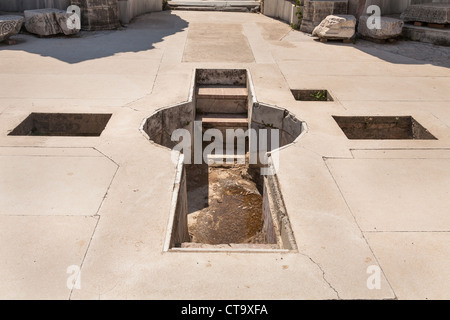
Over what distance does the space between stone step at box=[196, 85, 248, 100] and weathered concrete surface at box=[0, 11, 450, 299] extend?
38 cm

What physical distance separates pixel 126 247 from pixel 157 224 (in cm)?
41

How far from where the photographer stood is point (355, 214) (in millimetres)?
4168

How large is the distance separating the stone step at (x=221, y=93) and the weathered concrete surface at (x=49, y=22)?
507 cm

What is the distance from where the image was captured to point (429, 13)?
38.9 feet

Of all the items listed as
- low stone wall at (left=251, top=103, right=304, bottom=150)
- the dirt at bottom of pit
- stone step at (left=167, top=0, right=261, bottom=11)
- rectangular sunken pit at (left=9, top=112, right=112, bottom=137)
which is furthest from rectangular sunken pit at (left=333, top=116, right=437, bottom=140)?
stone step at (left=167, top=0, right=261, bottom=11)

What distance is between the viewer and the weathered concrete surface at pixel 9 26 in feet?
34.0

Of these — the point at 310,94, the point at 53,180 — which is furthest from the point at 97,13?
the point at 53,180

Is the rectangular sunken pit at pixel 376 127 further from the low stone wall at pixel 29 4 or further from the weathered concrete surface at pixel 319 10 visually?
the low stone wall at pixel 29 4

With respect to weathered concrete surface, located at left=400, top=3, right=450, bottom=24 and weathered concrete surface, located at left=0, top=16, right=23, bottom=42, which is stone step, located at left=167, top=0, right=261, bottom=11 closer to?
weathered concrete surface, located at left=400, top=3, right=450, bottom=24

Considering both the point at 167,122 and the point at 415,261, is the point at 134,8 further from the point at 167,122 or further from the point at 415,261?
the point at 415,261

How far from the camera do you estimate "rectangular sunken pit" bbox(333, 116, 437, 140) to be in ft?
21.8

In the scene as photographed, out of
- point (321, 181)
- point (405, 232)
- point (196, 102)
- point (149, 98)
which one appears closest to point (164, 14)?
point (196, 102)
